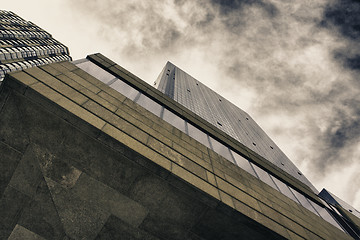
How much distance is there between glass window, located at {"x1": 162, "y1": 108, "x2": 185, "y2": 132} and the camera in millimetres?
8096

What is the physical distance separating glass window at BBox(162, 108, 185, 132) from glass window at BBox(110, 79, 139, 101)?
5.19 feet

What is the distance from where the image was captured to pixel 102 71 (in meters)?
7.80

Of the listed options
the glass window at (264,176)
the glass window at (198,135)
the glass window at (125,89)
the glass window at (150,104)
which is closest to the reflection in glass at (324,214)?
the glass window at (264,176)

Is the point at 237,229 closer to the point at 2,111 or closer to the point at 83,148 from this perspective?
the point at 83,148

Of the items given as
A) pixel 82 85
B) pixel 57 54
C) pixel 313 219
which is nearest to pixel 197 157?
pixel 82 85

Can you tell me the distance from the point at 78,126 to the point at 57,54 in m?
108

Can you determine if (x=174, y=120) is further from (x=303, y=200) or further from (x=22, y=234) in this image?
(x=303, y=200)

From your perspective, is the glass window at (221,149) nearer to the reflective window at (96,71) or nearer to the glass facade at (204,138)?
the glass facade at (204,138)

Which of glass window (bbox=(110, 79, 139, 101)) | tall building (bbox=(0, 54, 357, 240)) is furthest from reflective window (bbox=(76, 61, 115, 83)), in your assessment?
tall building (bbox=(0, 54, 357, 240))

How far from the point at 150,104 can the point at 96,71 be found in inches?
100.0

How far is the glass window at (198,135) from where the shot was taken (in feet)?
27.3

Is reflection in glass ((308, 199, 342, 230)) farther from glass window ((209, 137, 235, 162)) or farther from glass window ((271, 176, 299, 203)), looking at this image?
glass window ((209, 137, 235, 162))

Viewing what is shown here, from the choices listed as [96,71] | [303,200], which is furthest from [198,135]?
[303,200]

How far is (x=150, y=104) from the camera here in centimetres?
812
